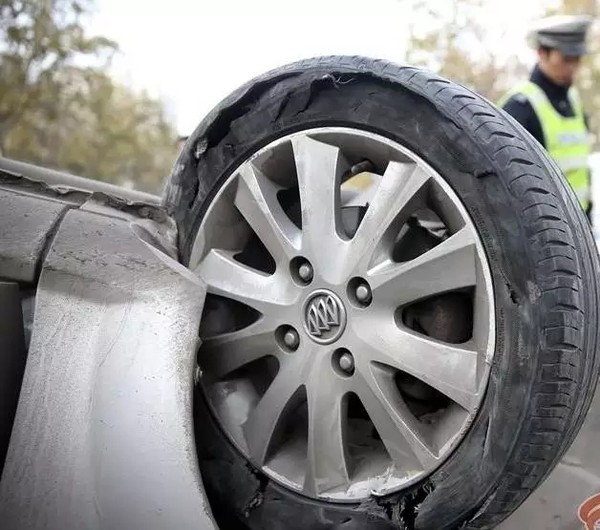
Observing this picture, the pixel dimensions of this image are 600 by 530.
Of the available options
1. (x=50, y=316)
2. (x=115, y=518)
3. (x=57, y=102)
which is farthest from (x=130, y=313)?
(x=57, y=102)

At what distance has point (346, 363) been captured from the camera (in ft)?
5.99

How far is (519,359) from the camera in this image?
1.61 meters

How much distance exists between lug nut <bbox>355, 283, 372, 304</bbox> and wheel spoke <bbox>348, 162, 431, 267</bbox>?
5cm

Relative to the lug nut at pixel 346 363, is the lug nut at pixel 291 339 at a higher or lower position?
higher

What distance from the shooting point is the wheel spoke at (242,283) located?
1.95 meters

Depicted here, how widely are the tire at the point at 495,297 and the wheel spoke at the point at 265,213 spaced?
20cm

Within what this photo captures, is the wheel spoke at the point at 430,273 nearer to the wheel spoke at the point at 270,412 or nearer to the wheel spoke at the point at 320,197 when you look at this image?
the wheel spoke at the point at 320,197

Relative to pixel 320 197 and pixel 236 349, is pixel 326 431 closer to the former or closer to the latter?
pixel 236 349

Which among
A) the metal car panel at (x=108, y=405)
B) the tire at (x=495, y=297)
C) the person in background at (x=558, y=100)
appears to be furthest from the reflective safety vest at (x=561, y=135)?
the metal car panel at (x=108, y=405)

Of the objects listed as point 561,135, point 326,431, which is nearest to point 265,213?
point 326,431

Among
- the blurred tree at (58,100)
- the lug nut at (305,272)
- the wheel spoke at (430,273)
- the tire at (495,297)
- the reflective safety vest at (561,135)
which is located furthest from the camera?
the blurred tree at (58,100)

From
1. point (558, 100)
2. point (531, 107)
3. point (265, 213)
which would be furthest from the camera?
point (558, 100)

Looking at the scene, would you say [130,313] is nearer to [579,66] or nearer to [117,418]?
[117,418]

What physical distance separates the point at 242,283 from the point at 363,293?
0.37 m
